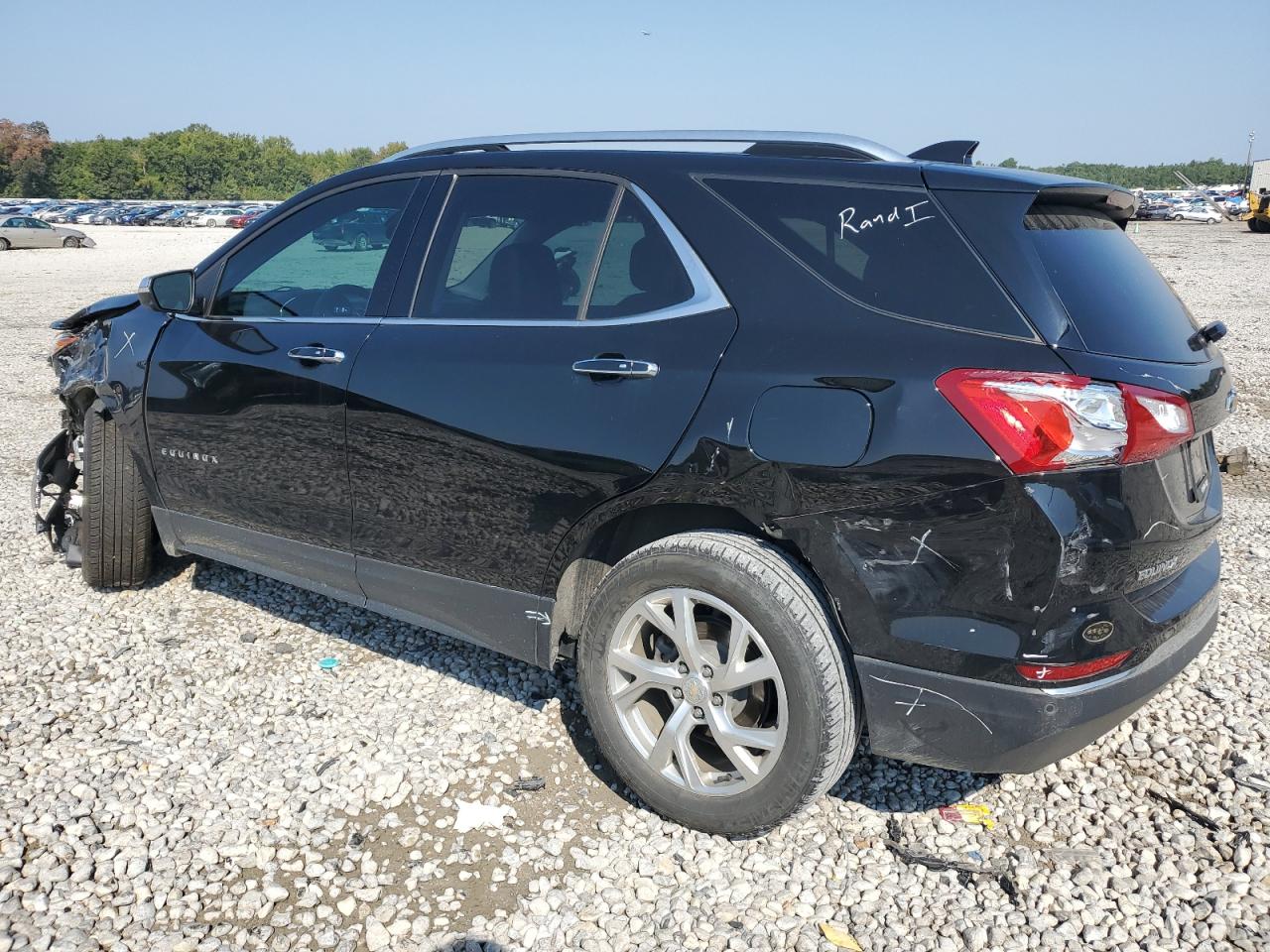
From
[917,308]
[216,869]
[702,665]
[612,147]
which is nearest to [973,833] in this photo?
[702,665]

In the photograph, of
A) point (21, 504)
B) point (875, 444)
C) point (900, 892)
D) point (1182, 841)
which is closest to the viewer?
point (875, 444)

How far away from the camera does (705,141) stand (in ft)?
10.5

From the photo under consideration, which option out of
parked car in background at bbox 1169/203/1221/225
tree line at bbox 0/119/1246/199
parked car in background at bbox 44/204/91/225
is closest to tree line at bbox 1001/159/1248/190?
tree line at bbox 0/119/1246/199

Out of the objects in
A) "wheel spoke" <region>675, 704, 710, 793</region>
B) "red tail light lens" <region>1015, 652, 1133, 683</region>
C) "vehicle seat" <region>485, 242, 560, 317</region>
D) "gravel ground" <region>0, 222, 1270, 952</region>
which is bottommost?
"gravel ground" <region>0, 222, 1270, 952</region>

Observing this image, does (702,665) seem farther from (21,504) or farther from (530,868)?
(21,504)

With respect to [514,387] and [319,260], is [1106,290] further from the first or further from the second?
[319,260]

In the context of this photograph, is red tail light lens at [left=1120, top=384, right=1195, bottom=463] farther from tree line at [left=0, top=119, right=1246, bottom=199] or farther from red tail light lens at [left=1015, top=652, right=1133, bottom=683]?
tree line at [left=0, top=119, right=1246, bottom=199]

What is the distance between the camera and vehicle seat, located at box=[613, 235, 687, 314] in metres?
2.94

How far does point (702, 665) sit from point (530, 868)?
0.74 metres

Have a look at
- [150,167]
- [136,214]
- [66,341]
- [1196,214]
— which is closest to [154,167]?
[150,167]

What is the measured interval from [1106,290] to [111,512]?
400cm

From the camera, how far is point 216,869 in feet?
9.20

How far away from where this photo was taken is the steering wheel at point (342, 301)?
3590mm

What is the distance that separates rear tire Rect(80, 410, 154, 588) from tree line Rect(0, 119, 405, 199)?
112093mm
